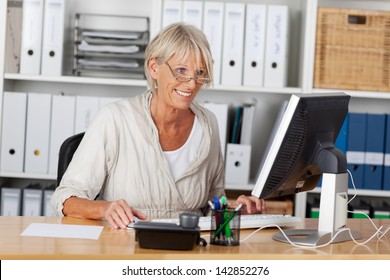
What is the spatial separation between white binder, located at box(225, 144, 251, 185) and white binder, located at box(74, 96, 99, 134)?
0.65 m

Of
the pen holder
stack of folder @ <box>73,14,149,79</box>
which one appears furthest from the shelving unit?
the pen holder

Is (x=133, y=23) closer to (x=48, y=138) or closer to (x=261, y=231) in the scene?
(x=48, y=138)

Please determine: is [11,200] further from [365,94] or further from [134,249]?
[134,249]

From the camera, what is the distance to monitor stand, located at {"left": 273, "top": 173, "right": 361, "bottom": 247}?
81.6 inches

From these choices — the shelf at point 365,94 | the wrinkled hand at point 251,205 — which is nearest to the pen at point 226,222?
the wrinkled hand at point 251,205

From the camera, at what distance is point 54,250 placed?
71.1 inches

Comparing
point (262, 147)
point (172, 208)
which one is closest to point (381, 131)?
point (262, 147)

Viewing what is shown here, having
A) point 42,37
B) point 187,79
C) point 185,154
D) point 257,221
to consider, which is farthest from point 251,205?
point 42,37

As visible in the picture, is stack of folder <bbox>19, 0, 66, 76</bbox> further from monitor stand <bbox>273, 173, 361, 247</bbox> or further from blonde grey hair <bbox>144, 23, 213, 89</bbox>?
monitor stand <bbox>273, 173, 361, 247</bbox>

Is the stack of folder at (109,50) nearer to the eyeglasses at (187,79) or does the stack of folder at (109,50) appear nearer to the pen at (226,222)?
the eyeglasses at (187,79)

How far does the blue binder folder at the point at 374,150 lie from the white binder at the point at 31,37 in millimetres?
1565

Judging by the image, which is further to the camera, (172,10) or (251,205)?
(172,10)

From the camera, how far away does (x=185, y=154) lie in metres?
2.64

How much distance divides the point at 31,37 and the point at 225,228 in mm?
1884
